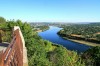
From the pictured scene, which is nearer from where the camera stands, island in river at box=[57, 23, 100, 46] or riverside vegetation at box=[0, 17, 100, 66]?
riverside vegetation at box=[0, 17, 100, 66]

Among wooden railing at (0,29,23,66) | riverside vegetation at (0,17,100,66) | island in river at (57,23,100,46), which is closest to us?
wooden railing at (0,29,23,66)

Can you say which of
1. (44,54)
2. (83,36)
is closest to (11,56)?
(44,54)

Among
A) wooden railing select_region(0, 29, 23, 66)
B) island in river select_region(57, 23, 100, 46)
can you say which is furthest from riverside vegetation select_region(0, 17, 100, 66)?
island in river select_region(57, 23, 100, 46)

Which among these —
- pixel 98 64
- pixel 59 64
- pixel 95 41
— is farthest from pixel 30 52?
pixel 95 41

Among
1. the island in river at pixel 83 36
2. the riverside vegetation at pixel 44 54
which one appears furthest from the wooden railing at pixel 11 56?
the island in river at pixel 83 36

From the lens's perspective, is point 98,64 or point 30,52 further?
point 98,64

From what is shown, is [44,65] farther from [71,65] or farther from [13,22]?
[13,22]

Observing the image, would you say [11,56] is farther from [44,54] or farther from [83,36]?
[83,36]

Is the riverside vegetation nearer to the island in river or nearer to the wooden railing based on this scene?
the wooden railing
